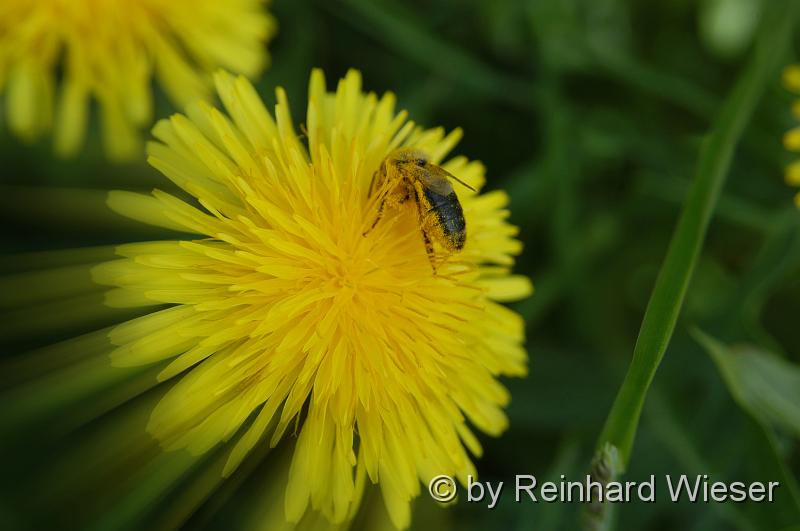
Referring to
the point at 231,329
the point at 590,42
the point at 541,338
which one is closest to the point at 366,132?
the point at 231,329

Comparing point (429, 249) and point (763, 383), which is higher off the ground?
point (429, 249)

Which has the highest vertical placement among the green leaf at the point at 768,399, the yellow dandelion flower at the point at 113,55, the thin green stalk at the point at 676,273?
the yellow dandelion flower at the point at 113,55

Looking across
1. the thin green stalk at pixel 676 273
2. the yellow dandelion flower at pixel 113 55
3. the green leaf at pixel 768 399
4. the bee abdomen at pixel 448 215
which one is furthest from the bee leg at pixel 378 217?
the yellow dandelion flower at pixel 113 55

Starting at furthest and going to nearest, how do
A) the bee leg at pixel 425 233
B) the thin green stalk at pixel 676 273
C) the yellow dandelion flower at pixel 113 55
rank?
the yellow dandelion flower at pixel 113 55 → the bee leg at pixel 425 233 → the thin green stalk at pixel 676 273

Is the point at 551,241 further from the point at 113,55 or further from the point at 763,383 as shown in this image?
the point at 113,55

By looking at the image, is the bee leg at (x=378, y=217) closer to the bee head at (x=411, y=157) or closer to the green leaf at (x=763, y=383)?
the bee head at (x=411, y=157)

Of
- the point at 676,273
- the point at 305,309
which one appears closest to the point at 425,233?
the point at 305,309

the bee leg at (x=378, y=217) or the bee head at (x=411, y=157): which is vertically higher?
the bee head at (x=411, y=157)
